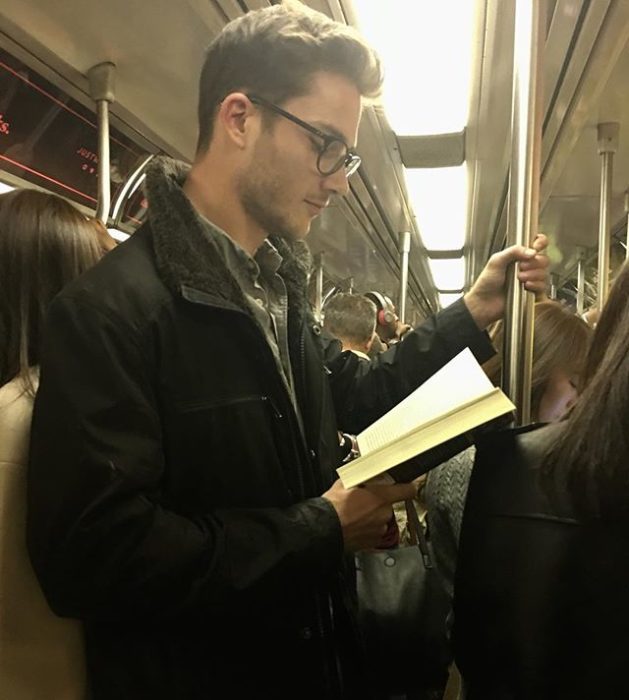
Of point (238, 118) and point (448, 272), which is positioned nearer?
point (238, 118)

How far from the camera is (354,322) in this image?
3.28m

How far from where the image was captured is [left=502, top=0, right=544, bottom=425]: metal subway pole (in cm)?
105

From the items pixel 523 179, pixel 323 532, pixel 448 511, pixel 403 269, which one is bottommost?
pixel 448 511

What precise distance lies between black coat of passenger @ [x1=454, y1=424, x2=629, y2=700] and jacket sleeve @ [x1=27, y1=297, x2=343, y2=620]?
25 cm

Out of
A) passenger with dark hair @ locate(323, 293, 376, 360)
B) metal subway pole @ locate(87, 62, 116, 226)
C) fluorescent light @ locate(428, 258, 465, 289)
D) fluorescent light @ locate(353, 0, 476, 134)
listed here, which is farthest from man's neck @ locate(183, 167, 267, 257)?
fluorescent light @ locate(428, 258, 465, 289)

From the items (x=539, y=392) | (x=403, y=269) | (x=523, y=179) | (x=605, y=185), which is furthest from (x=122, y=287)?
(x=403, y=269)

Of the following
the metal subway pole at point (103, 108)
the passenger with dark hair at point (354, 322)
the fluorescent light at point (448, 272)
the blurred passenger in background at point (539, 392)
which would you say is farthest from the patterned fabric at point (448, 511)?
the fluorescent light at point (448, 272)

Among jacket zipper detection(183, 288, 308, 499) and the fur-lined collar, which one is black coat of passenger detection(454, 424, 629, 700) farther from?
the fur-lined collar

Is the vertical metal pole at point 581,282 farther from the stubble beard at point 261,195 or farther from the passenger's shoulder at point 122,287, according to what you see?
the passenger's shoulder at point 122,287

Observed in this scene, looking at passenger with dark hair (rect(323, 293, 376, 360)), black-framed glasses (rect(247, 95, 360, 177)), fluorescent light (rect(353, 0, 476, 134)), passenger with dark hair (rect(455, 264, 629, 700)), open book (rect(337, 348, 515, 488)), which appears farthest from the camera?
passenger with dark hair (rect(323, 293, 376, 360))

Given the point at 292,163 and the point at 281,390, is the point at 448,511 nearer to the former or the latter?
the point at 281,390

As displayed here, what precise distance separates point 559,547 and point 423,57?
1657 millimetres

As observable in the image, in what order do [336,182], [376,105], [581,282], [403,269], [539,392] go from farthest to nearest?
1. [581,282]
2. [403,269]
3. [376,105]
4. [539,392]
5. [336,182]

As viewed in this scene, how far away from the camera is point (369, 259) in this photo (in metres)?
5.02
